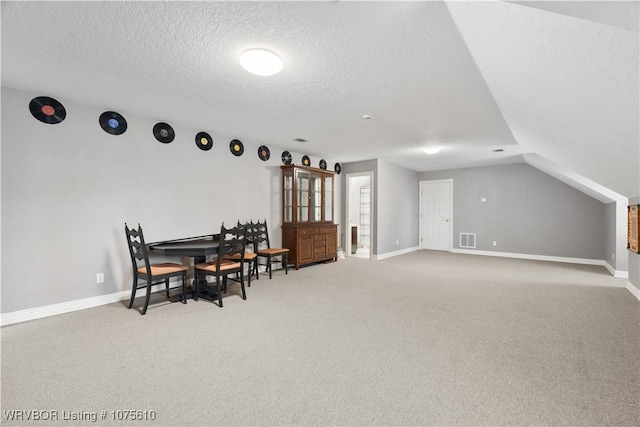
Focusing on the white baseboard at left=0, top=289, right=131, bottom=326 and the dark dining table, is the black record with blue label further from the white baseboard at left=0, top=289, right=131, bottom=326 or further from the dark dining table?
the white baseboard at left=0, top=289, right=131, bottom=326

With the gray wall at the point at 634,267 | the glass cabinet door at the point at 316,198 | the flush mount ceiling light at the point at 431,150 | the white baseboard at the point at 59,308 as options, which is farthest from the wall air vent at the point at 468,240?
the white baseboard at the point at 59,308

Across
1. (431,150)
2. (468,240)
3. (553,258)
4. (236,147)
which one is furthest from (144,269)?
(553,258)

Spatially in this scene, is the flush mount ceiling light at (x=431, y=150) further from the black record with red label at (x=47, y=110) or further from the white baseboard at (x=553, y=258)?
the black record with red label at (x=47, y=110)

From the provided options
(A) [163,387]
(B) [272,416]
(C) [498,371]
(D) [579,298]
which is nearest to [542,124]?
(D) [579,298]

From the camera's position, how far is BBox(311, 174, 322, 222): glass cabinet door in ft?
20.4

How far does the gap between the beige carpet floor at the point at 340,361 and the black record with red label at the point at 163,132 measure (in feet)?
7.42

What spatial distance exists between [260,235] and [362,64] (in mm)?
3610

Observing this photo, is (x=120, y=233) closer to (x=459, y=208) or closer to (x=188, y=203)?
(x=188, y=203)

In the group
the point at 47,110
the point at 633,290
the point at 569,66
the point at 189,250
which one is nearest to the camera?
the point at 569,66

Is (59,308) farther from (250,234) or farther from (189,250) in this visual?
(250,234)

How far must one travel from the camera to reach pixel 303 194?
599 centimetres

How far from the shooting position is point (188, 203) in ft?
14.5

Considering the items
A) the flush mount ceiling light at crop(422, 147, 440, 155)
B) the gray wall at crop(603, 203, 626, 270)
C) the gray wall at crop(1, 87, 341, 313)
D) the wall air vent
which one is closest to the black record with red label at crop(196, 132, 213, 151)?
the gray wall at crop(1, 87, 341, 313)

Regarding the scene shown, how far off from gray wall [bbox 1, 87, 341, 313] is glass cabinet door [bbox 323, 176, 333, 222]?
8.65 ft
